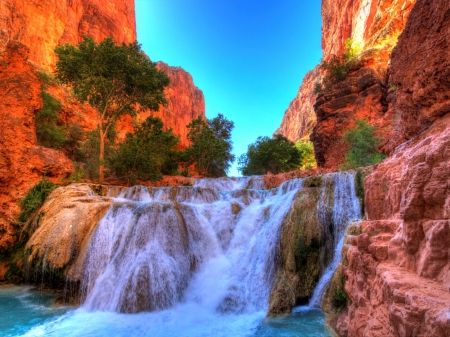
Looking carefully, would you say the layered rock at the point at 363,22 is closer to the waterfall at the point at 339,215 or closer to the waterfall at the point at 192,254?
the waterfall at the point at 339,215

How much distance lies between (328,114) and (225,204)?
1570 cm

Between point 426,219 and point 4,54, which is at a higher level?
point 4,54

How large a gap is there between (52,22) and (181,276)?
39.6 m

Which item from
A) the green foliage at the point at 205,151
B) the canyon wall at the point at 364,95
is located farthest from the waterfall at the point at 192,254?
the green foliage at the point at 205,151

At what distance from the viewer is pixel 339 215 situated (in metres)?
7.70

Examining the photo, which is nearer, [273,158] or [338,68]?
[338,68]

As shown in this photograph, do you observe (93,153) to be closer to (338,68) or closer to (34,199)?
(34,199)

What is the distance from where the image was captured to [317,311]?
588cm

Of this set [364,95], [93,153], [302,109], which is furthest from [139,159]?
[302,109]

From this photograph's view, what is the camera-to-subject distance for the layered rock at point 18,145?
9930mm

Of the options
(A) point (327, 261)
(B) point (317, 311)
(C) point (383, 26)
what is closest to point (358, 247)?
(B) point (317, 311)

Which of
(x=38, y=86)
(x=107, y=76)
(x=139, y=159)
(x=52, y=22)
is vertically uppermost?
(x=52, y=22)

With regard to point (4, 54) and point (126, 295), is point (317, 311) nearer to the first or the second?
point (126, 295)

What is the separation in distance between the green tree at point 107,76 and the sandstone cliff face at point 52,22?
7856mm
